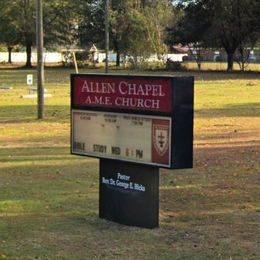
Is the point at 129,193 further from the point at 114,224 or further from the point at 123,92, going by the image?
the point at 123,92

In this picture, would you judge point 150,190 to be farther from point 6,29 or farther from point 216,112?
point 6,29

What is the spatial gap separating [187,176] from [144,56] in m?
52.5

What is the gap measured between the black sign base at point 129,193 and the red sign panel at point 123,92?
617 mm

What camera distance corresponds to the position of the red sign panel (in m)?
6.09

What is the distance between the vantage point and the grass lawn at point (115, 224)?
5898 mm

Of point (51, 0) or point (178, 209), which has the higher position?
point (51, 0)

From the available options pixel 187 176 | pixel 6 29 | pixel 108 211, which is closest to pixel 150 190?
pixel 108 211

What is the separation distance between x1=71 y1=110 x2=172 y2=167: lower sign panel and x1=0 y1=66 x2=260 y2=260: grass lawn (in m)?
0.74

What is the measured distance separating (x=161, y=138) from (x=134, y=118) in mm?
412

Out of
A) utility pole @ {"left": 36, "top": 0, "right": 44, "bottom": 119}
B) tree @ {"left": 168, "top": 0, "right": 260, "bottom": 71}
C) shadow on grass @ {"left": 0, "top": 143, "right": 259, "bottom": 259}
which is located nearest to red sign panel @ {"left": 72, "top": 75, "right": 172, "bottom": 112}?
shadow on grass @ {"left": 0, "top": 143, "right": 259, "bottom": 259}

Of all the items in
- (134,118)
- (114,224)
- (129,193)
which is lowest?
(114,224)

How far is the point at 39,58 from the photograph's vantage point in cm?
1784

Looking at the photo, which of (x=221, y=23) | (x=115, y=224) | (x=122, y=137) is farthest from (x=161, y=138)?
(x=221, y=23)

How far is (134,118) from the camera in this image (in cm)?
645
